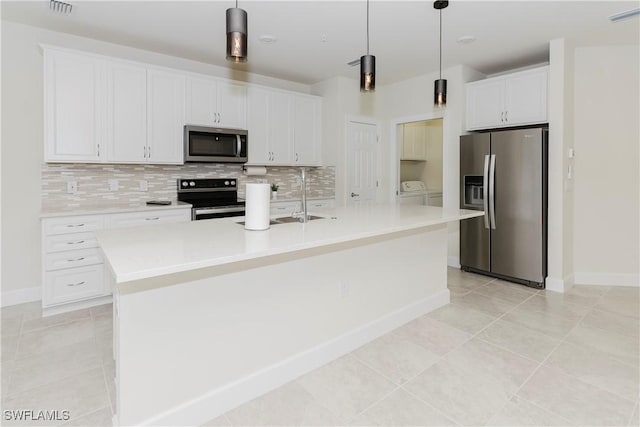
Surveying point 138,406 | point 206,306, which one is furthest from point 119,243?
point 138,406

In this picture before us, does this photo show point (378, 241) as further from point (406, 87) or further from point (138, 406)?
point (406, 87)

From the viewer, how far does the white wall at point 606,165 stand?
3797mm

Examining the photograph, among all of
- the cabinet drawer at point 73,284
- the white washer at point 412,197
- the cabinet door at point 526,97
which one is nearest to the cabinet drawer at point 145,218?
the cabinet drawer at point 73,284

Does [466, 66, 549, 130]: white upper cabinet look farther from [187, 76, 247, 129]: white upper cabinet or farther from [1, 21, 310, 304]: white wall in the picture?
[1, 21, 310, 304]: white wall

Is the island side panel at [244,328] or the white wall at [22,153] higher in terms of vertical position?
the white wall at [22,153]

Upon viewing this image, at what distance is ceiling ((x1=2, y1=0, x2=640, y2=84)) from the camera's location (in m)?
2.96

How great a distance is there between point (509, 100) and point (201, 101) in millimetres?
3503

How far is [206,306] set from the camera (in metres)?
1.81

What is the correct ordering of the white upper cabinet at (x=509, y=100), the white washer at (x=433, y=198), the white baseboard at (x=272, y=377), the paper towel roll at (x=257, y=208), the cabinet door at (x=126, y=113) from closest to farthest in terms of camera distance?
the white baseboard at (x=272, y=377) → the paper towel roll at (x=257, y=208) → the cabinet door at (x=126, y=113) → the white upper cabinet at (x=509, y=100) → the white washer at (x=433, y=198)

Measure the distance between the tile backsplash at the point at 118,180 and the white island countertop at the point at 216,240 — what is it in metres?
1.97

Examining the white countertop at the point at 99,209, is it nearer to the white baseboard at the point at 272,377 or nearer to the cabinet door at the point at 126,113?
the cabinet door at the point at 126,113

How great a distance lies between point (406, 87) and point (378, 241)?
321 cm

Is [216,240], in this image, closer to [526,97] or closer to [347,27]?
[347,27]

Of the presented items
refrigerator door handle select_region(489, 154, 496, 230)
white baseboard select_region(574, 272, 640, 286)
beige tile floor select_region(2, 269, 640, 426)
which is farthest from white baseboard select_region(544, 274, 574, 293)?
refrigerator door handle select_region(489, 154, 496, 230)
